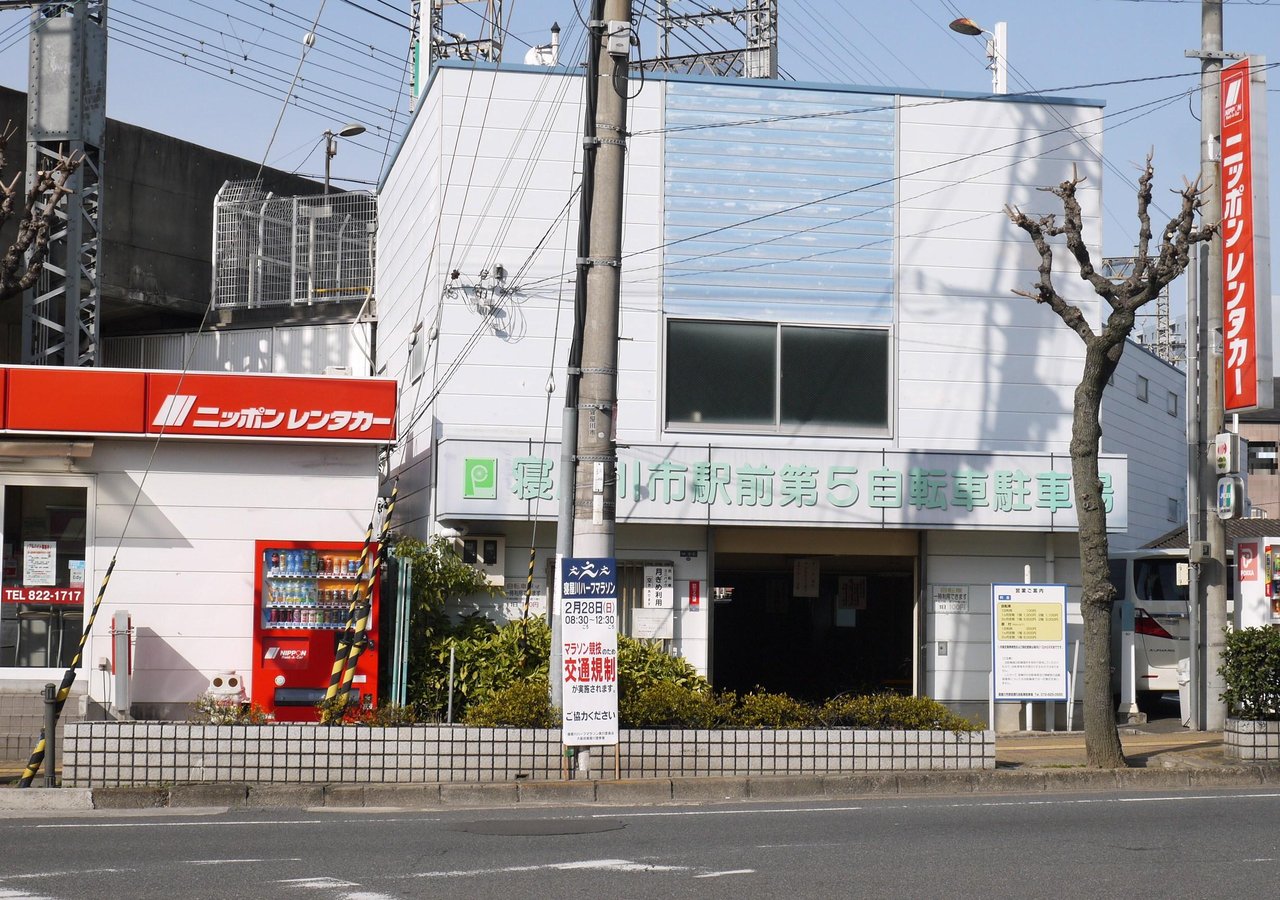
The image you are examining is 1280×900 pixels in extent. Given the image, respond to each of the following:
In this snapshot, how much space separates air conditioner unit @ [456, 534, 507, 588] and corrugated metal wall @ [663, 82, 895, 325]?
12.0 ft

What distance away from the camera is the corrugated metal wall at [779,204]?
1770 centimetres

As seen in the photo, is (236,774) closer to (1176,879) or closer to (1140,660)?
(1176,879)

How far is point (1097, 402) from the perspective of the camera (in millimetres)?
14336

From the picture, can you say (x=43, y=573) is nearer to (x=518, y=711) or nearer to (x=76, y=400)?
(x=76, y=400)

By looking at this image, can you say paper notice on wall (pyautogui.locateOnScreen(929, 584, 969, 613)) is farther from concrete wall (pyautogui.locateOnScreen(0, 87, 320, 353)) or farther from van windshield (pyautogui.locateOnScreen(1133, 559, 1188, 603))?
concrete wall (pyautogui.locateOnScreen(0, 87, 320, 353))

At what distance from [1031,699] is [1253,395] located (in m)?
4.64

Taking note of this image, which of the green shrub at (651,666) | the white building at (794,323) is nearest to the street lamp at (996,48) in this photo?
the white building at (794,323)

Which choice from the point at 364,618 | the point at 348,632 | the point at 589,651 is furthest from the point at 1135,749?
the point at 348,632

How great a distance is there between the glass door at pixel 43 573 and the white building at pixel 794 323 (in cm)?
413

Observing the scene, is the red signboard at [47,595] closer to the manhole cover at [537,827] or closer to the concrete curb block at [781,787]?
the manhole cover at [537,827]

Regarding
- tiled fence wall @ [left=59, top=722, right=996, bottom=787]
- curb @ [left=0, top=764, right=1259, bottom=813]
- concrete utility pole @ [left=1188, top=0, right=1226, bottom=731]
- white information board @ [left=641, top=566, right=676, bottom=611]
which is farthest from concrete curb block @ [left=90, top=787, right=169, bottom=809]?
concrete utility pole @ [left=1188, top=0, right=1226, bottom=731]

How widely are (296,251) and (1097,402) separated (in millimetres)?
14258

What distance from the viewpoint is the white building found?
17.2 metres

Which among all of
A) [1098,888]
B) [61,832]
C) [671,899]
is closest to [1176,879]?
[1098,888]
